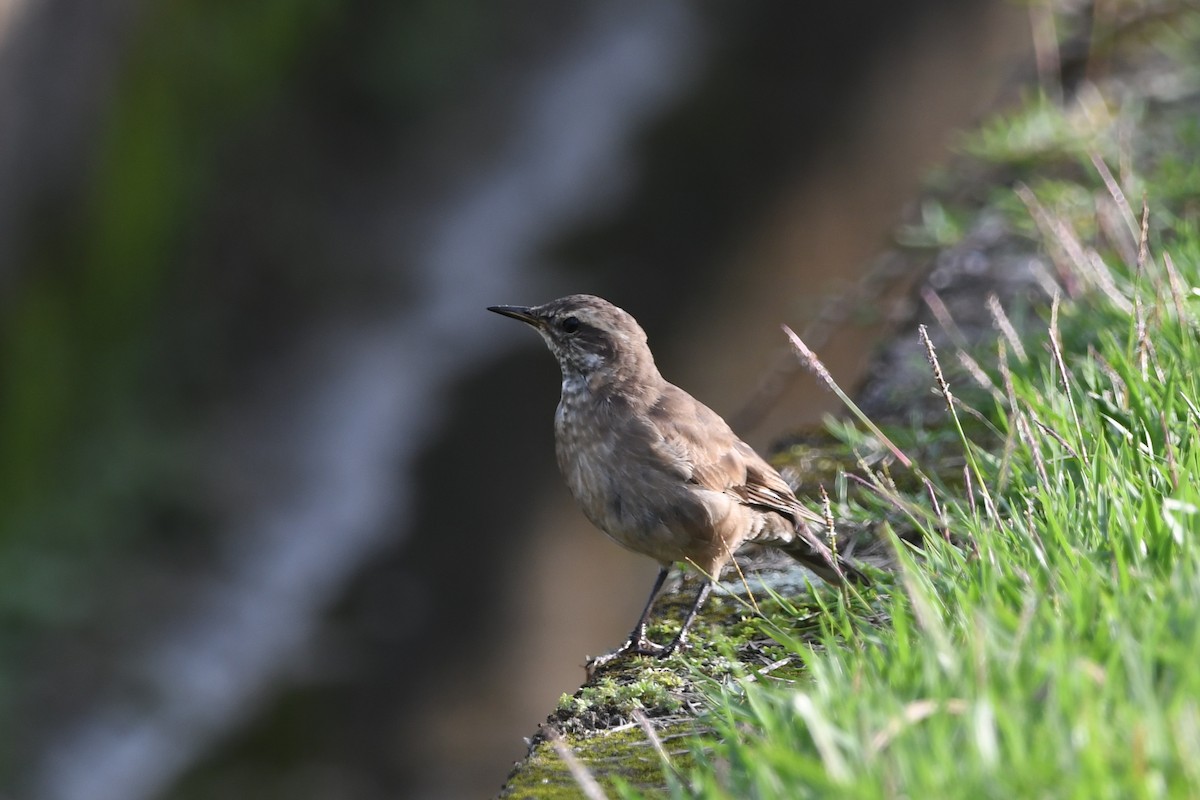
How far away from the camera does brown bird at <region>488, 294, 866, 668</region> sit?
14.0 ft

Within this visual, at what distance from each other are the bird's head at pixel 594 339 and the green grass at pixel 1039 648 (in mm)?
1295

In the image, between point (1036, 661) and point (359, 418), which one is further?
point (359, 418)

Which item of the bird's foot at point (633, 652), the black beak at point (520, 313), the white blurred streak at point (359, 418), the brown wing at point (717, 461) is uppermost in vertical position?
the white blurred streak at point (359, 418)

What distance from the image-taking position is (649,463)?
14.6ft

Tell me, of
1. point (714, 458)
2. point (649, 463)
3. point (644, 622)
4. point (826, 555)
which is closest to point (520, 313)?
point (649, 463)

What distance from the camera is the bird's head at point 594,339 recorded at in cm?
481

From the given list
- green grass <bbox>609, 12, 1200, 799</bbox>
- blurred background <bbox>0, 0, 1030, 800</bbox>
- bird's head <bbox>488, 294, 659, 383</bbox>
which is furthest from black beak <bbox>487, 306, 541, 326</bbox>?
blurred background <bbox>0, 0, 1030, 800</bbox>

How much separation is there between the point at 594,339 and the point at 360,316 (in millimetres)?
5947

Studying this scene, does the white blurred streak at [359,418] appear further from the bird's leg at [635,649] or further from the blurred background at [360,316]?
the bird's leg at [635,649]

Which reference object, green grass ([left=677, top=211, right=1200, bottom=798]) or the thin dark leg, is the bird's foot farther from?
green grass ([left=677, top=211, right=1200, bottom=798])

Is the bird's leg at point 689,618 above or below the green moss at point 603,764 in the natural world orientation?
above

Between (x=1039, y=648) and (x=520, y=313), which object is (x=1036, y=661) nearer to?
(x=1039, y=648)

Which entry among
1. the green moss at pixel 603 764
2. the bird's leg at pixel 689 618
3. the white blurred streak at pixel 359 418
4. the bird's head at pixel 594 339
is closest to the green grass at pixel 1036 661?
the green moss at pixel 603 764

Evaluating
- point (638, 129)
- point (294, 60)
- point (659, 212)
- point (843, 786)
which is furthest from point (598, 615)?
point (843, 786)
